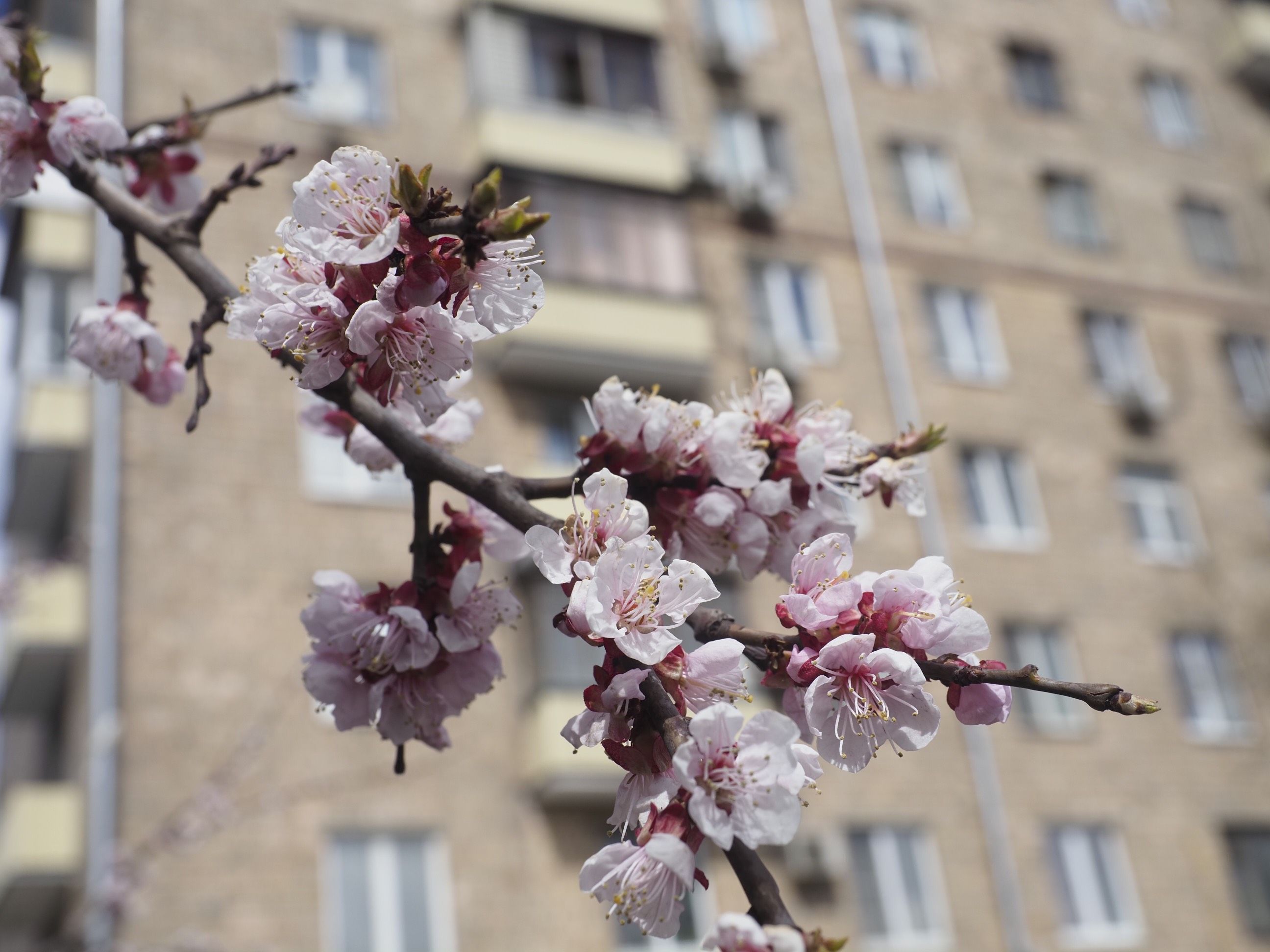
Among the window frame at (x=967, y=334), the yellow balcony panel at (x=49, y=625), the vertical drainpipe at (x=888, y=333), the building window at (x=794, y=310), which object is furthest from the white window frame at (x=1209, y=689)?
the yellow balcony panel at (x=49, y=625)

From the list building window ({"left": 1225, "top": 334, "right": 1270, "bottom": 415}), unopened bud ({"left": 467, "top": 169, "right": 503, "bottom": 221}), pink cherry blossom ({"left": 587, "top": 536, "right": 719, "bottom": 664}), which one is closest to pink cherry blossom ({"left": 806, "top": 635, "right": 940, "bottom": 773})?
pink cherry blossom ({"left": 587, "top": 536, "right": 719, "bottom": 664})

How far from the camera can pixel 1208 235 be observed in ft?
63.2

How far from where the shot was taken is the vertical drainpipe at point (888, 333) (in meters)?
13.1

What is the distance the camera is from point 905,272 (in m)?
16.3

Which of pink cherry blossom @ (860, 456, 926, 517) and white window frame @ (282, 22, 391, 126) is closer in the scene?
pink cherry blossom @ (860, 456, 926, 517)

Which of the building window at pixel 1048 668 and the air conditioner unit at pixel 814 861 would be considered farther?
the building window at pixel 1048 668

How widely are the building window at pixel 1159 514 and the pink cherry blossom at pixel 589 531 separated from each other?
50.3ft

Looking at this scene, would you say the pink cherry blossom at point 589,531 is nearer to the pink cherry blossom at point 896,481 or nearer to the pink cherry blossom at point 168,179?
the pink cherry blossom at point 896,481

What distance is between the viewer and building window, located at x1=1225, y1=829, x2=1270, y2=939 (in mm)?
14320

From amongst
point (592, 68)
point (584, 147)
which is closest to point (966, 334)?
point (584, 147)

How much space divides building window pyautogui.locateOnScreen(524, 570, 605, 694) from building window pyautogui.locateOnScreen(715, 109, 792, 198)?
609cm

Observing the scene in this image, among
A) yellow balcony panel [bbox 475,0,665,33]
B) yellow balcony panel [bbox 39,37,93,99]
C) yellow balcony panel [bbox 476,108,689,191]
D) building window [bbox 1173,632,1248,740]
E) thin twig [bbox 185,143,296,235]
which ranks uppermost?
yellow balcony panel [bbox 475,0,665,33]

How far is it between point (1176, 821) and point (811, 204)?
8.11 meters

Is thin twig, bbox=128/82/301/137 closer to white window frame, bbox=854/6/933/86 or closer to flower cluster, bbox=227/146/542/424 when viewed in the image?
flower cluster, bbox=227/146/542/424
